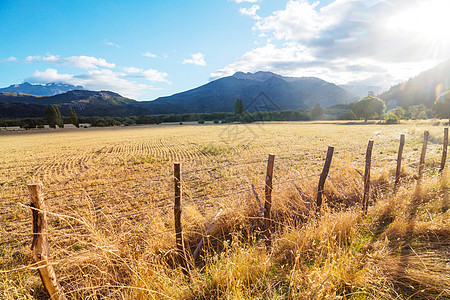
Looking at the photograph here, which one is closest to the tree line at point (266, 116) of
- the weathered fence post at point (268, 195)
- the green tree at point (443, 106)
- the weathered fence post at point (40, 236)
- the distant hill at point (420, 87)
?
the green tree at point (443, 106)

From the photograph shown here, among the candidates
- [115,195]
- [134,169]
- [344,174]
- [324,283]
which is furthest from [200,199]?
[134,169]

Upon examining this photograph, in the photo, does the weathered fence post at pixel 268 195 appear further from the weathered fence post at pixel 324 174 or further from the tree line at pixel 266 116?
the tree line at pixel 266 116

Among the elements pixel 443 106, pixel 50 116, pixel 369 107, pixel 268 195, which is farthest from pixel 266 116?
pixel 268 195

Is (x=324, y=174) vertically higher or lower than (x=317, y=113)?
lower

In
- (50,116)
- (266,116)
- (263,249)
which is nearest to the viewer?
(263,249)

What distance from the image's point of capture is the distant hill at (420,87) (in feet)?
444

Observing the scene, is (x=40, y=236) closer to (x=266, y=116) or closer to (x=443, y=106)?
(x=443, y=106)

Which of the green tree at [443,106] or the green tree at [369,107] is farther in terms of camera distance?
the green tree at [369,107]

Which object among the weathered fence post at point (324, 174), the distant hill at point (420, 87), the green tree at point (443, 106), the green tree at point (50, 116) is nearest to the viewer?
the weathered fence post at point (324, 174)

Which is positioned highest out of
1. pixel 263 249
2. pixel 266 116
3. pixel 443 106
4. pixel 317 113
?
pixel 317 113

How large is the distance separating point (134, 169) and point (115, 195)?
4.88 metres

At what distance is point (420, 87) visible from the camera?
5787 inches

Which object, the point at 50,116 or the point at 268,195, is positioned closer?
the point at 268,195

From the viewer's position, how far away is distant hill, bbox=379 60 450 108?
135 meters
